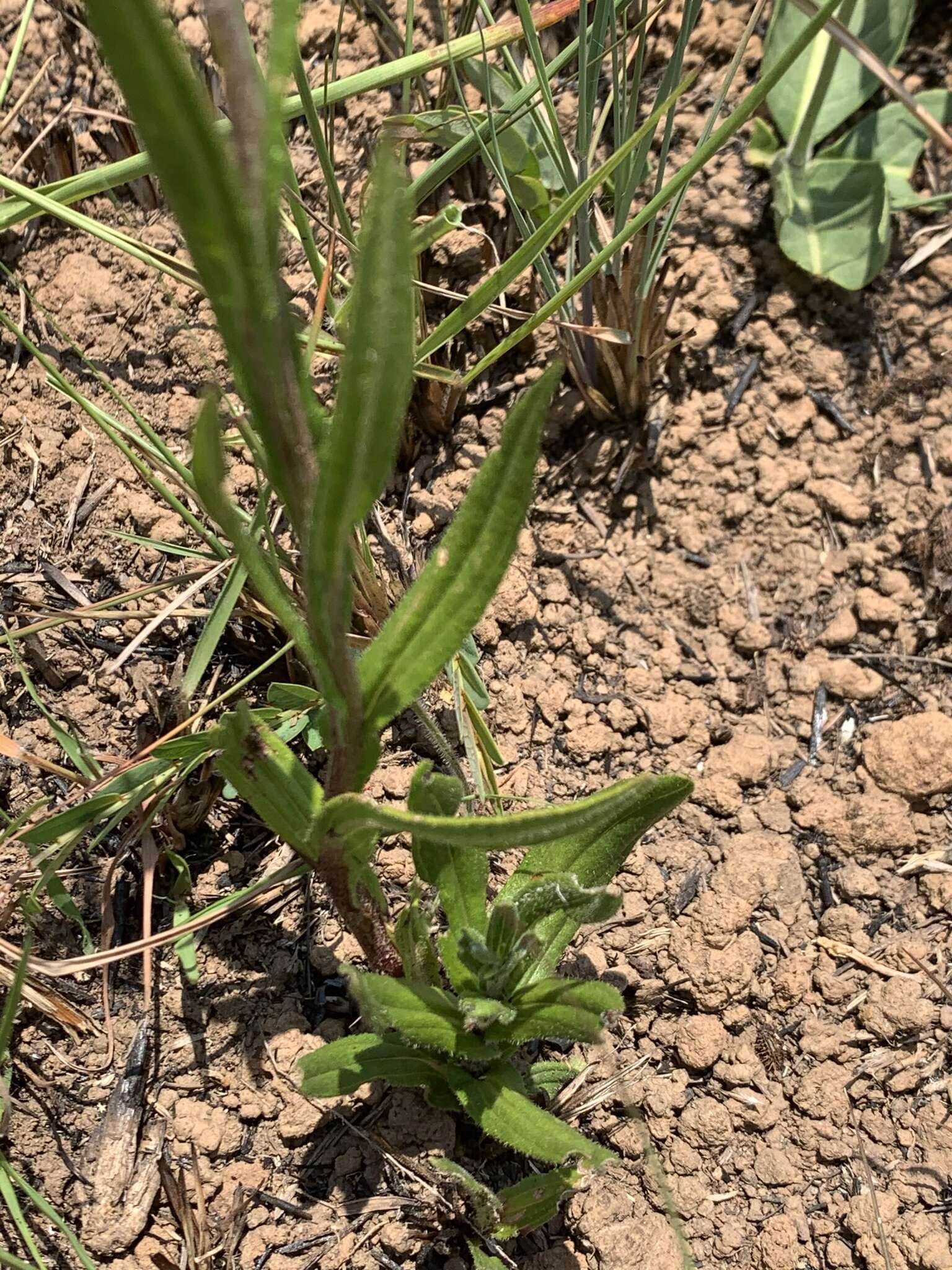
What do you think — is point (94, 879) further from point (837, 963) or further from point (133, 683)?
point (837, 963)

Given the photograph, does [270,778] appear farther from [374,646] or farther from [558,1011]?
[558,1011]

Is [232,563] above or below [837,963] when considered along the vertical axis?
above

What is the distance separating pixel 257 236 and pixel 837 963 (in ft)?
5.16

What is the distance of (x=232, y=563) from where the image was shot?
1.73m

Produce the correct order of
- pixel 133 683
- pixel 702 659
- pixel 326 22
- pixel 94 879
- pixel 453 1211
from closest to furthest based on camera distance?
pixel 453 1211, pixel 94 879, pixel 133 683, pixel 702 659, pixel 326 22

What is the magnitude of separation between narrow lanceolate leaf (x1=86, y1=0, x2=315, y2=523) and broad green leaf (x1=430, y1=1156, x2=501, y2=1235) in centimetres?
105

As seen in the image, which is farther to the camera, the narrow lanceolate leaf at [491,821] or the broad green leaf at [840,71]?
the broad green leaf at [840,71]

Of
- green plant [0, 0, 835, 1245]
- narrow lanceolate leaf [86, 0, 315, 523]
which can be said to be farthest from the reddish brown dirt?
narrow lanceolate leaf [86, 0, 315, 523]

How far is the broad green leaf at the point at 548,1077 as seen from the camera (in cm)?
155

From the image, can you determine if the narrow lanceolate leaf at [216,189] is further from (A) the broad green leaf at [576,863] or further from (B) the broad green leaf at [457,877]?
→ (A) the broad green leaf at [576,863]

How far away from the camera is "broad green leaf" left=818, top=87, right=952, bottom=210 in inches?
88.4

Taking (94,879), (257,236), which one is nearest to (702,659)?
(94,879)

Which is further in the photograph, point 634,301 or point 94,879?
point 634,301

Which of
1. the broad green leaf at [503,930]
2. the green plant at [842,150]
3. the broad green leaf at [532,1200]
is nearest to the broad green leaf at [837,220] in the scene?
the green plant at [842,150]
